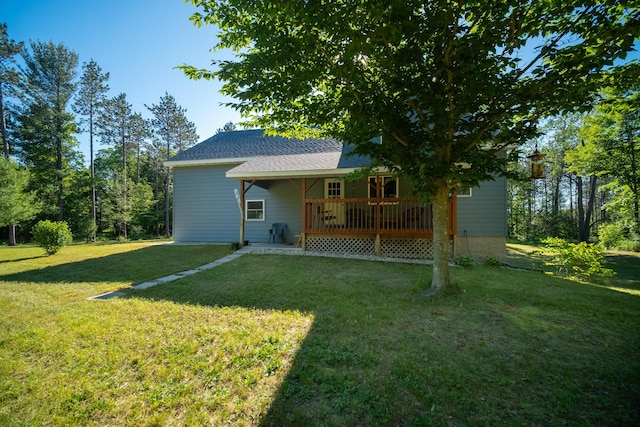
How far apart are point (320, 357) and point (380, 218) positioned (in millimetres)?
7152

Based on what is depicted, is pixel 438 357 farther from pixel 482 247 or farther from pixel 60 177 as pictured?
pixel 60 177

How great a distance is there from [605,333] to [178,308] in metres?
6.22

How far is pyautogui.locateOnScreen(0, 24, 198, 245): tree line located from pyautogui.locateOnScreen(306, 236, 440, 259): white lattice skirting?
63.1 feet

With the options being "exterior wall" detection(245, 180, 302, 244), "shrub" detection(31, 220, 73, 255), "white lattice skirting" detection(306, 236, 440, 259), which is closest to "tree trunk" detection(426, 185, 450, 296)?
"white lattice skirting" detection(306, 236, 440, 259)

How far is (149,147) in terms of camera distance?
29453 millimetres

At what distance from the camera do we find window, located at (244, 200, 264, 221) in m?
12.6

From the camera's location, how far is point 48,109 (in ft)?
65.3

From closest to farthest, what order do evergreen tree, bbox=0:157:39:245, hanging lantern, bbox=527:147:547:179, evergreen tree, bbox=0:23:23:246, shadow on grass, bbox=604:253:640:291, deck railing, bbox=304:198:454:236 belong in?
1. hanging lantern, bbox=527:147:547:179
2. shadow on grass, bbox=604:253:640:291
3. deck railing, bbox=304:198:454:236
4. evergreen tree, bbox=0:157:39:245
5. evergreen tree, bbox=0:23:23:246

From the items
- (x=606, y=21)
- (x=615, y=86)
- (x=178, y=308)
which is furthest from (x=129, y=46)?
(x=615, y=86)

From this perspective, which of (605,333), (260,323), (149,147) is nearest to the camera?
(605,333)

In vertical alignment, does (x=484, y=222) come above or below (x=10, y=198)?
below

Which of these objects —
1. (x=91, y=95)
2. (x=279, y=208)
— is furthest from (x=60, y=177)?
(x=279, y=208)

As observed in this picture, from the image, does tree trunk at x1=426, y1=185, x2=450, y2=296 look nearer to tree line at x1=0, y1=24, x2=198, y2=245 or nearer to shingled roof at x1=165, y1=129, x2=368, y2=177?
shingled roof at x1=165, y1=129, x2=368, y2=177

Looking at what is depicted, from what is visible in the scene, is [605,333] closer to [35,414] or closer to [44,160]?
[35,414]
